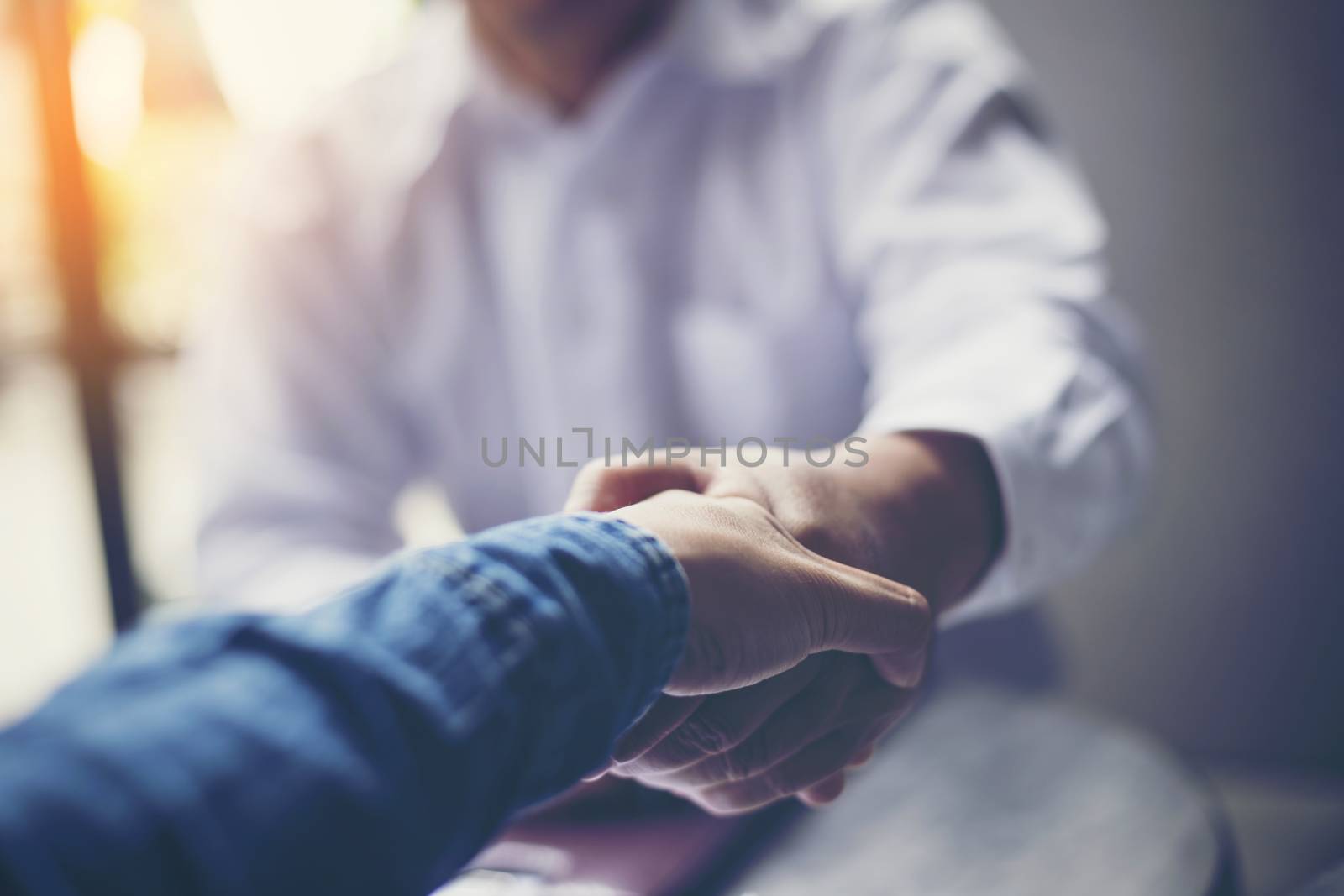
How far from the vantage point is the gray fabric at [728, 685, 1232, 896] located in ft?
1.09

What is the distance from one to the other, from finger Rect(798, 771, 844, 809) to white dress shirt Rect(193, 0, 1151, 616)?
0.61ft

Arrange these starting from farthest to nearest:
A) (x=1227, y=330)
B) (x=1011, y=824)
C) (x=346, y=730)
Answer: (x=1227, y=330), (x=1011, y=824), (x=346, y=730)

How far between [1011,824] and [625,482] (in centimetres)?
24

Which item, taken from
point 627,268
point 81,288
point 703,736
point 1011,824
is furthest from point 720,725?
point 81,288

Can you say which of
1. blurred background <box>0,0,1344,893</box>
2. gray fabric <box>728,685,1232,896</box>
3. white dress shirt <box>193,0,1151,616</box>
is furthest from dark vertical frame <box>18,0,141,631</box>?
gray fabric <box>728,685,1232,896</box>

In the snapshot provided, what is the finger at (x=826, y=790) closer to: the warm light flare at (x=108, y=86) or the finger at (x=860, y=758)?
the finger at (x=860, y=758)

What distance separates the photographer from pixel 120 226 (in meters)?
1.03

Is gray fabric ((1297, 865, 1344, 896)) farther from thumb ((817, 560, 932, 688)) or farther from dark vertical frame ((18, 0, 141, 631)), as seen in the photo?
dark vertical frame ((18, 0, 141, 631))

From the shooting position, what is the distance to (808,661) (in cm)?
23

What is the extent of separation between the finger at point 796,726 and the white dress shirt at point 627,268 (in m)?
0.18

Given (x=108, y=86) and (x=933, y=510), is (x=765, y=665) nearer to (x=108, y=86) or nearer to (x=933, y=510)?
(x=933, y=510)

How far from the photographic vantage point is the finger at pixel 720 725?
0.70ft

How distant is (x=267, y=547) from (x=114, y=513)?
2.04 ft

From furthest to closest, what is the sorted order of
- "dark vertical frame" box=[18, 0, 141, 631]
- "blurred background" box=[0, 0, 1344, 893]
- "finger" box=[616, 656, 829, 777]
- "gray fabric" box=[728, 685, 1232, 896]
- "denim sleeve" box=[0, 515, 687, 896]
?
"dark vertical frame" box=[18, 0, 141, 631], "blurred background" box=[0, 0, 1344, 893], "gray fabric" box=[728, 685, 1232, 896], "finger" box=[616, 656, 829, 777], "denim sleeve" box=[0, 515, 687, 896]
